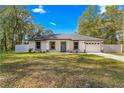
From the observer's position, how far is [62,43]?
18109 mm

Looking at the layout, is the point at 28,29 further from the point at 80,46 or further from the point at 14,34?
the point at 80,46

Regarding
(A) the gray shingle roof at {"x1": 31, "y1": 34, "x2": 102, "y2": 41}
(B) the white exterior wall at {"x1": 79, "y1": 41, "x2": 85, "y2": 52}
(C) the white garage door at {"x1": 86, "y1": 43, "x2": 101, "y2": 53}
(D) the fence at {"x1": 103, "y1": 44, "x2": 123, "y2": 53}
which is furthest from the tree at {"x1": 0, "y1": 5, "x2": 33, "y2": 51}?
(D) the fence at {"x1": 103, "y1": 44, "x2": 123, "y2": 53}

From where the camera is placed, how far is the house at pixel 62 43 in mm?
17625

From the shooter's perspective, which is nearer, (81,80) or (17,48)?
(81,80)

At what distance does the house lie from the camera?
17625 millimetres

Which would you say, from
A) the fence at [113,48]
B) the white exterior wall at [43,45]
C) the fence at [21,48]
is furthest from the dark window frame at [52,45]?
the fence at [113,48]

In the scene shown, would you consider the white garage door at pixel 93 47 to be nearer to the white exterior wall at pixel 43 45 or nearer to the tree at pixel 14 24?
the white exterior wall at pixel 43 45

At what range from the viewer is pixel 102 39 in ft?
51.4

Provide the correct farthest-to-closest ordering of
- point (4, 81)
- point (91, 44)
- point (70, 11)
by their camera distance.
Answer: point (91, 44), point (70, 11), point (4, 81)

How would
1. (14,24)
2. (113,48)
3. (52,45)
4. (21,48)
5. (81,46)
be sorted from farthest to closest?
(52,45)
(81,46)
(113,48)
(21,48)
(14,24)

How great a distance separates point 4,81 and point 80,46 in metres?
12.1

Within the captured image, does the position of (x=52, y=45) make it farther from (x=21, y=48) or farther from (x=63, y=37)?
(x=21, y=48)

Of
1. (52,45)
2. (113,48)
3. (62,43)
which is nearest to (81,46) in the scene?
(62,43)
